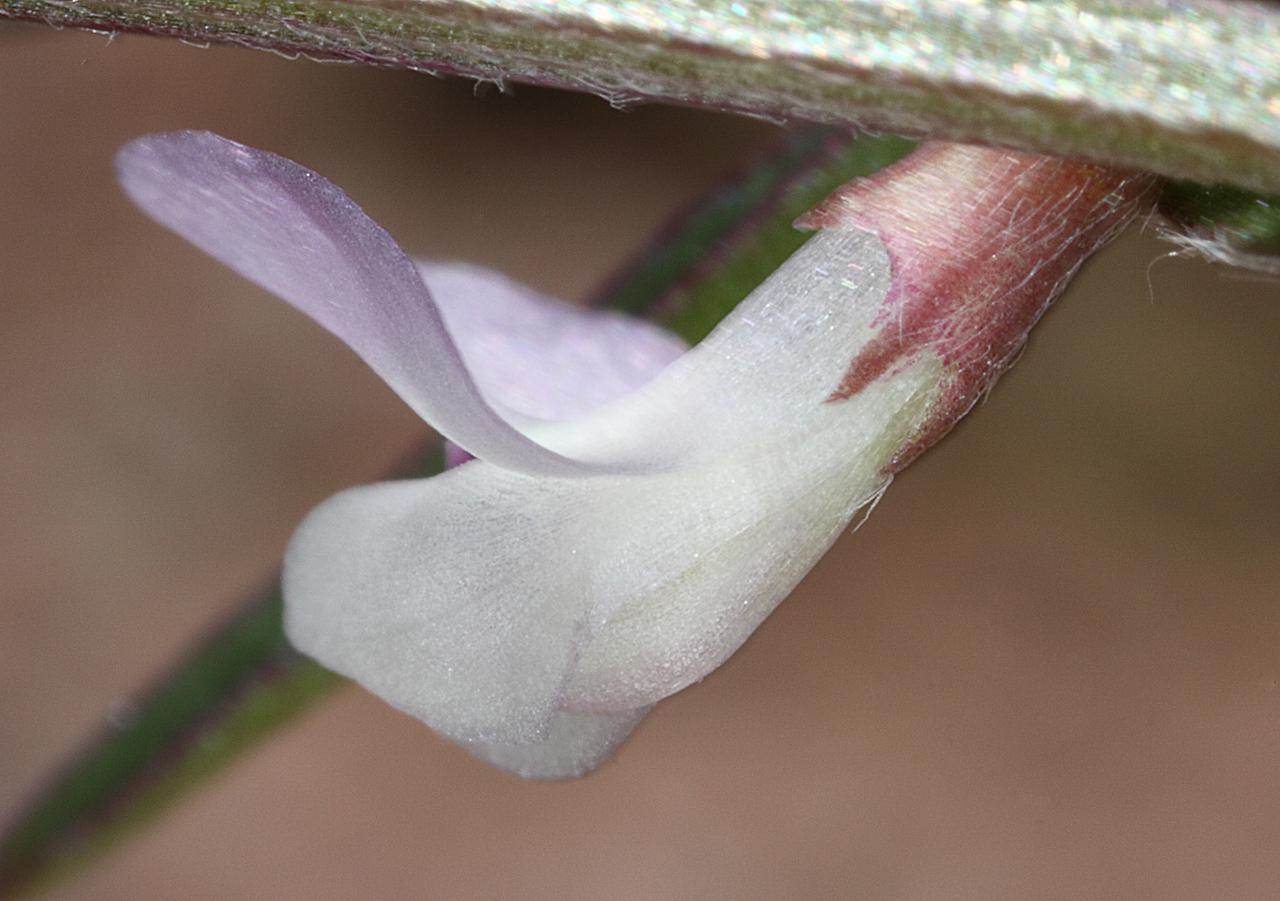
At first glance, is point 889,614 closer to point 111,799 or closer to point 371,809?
point 371,809

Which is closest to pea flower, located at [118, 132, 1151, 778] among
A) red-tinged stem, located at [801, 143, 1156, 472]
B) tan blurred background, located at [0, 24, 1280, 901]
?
red-tinged stem, located at [801, 143, 1156, 472]

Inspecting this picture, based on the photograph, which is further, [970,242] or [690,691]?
[690,691]

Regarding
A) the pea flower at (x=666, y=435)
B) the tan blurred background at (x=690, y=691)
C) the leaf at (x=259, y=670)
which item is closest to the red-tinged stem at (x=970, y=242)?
the pea flower at (x=666, y=435)

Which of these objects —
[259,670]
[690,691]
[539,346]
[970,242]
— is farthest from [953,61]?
[690,691]

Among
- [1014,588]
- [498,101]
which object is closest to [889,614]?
[1014,588]

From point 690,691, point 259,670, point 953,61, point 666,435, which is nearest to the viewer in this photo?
point 953,61

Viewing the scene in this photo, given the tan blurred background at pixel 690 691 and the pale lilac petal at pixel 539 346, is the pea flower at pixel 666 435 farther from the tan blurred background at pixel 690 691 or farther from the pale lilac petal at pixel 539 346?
the tan blurred background at pixel 690 691

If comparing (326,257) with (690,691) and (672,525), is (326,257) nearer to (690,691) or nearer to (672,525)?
(672,525)
